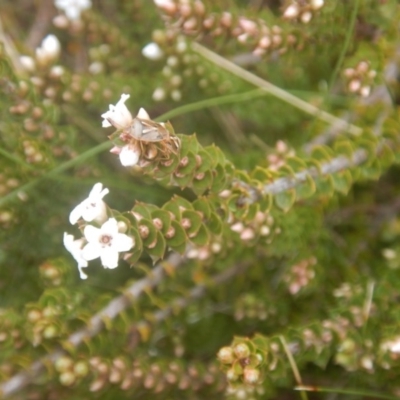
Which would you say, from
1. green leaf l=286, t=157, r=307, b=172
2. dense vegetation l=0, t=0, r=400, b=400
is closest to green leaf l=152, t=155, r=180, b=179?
dense vegetation l=0, t=0, r=400, b=400

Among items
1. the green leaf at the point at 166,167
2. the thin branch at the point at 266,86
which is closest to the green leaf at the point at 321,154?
the thin branch at the point at 266,86

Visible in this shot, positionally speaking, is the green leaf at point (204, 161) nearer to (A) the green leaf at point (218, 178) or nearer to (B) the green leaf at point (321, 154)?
(A) the green leaf at point (218, 178)

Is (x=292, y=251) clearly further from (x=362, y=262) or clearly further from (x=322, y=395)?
(x=322, y=395)

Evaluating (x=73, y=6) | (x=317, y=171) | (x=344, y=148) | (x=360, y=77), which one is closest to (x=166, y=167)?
(x=317, y=171)

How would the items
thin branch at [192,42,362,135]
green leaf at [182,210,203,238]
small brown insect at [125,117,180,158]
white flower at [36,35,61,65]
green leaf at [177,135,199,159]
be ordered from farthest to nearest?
1. thin branch at [192,42,362,135]
2. white flower at [36,35,61,65]
3. green leaf at [182,210,203,238]
4. green leaf at [177,135,199,159]
5. small brown insect at [125,117,180,158]

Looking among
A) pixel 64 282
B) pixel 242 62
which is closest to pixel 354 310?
pixel 64 282

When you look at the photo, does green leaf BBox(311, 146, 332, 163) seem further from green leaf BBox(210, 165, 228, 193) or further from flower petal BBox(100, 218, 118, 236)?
flower petal BBox(100, 218, 118, 236)

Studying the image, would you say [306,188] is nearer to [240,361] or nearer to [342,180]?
[342,180]
